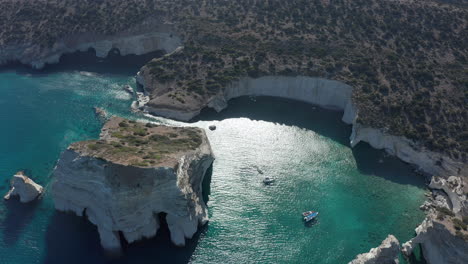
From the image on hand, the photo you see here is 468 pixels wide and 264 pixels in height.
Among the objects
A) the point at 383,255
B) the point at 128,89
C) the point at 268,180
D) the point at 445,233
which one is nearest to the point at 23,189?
the point at 128,89

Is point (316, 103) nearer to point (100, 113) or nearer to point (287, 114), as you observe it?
point (287, 114)

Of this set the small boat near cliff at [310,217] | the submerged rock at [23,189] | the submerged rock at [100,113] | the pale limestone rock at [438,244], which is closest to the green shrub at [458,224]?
the pale limestone rock at [438,244]

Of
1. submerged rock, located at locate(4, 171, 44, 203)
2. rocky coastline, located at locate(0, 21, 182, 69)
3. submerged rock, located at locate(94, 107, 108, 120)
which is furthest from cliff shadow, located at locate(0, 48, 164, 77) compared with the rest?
submerged rock, located at locate(4, 171, 44, 203)

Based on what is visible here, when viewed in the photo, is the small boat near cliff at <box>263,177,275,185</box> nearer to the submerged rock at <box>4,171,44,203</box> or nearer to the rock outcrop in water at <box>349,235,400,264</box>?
the rock outcrop in water at <box>349,235,400,264</box>

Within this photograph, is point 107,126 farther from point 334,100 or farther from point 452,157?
point 452,157

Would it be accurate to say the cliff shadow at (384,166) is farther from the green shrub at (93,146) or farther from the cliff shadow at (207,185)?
the green shrub at (93,146)

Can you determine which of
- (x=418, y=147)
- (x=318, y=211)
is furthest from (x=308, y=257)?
(x=418, y=147)
